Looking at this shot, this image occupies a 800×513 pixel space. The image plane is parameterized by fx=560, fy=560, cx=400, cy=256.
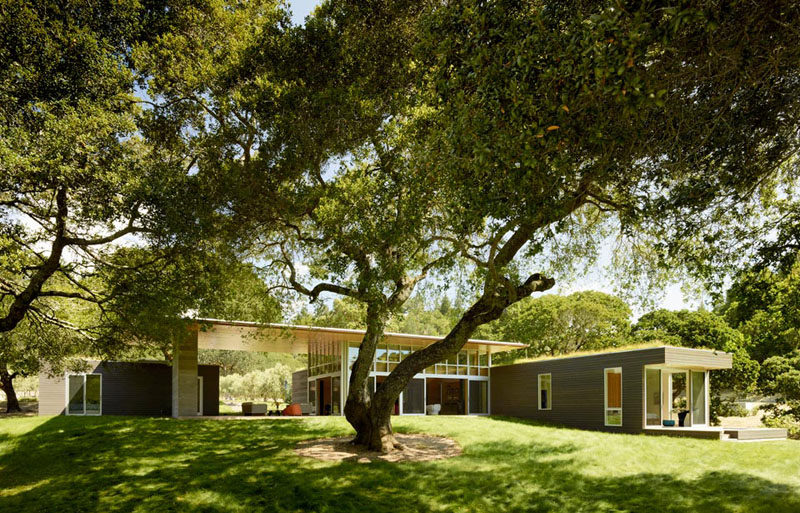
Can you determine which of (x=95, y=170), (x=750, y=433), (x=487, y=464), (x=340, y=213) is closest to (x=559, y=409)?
(x=750, y=433)

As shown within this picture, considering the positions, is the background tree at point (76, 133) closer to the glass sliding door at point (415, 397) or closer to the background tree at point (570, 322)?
the glass sliding door at point (415, 397)

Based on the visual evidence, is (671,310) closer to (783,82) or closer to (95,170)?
(783,82)

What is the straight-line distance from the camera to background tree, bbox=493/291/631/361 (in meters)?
30.4

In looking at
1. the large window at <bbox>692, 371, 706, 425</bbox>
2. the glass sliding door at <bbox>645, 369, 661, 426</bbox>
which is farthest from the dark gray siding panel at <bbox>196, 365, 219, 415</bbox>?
the large window at <bbox>692, 371, 706, 425</bbox>

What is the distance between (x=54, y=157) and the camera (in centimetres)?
854

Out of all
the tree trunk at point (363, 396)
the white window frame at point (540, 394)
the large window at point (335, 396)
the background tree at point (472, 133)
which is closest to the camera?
the background tree at point (472, 133)

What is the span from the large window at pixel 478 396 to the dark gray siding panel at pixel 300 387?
846 centimetres

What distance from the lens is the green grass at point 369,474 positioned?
9277 millimetres

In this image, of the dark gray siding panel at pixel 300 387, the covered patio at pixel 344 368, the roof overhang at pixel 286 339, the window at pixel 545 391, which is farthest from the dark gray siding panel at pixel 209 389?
the window at pixel 545 391

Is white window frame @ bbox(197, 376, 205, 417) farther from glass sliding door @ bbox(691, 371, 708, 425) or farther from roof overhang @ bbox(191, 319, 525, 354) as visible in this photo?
glass sliding door @ bbox(691, 371, 708, 425)

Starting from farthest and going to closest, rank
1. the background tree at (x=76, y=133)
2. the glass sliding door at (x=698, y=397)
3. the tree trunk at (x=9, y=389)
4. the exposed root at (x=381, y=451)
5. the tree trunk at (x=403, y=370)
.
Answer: the tree trunk at (x=9, y=389) → the glass sliding door at (x=698, y=397) → the exposed root at (x=381, y=451) → the tree trunk at (x=403, y=370) → the background tree at (x=76, y=133)

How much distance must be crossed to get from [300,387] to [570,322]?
1534 cm

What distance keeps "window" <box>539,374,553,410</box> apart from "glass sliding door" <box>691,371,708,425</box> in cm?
478

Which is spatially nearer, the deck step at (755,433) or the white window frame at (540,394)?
the deck step at (755,433)
